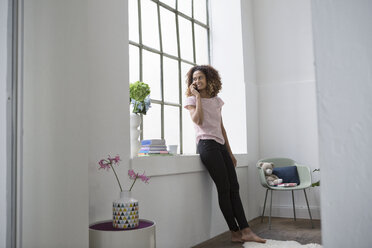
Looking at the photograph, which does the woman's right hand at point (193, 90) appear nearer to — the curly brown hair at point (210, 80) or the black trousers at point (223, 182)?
the curly brown hair at point (210, 80)

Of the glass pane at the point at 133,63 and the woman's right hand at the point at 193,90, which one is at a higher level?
the glass pane at the point at 133,63

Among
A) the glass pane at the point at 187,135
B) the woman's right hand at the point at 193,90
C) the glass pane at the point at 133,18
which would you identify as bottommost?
the glass pane at the point at 187,135

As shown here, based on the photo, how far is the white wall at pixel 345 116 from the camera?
0.44 m

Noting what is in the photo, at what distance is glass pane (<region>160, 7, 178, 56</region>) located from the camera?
396 centimetres

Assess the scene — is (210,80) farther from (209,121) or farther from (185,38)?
(185,38)

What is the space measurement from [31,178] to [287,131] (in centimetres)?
388

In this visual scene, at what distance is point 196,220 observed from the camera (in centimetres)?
345

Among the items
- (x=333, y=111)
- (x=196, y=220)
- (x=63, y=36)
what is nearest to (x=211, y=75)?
(x=196, y=220)

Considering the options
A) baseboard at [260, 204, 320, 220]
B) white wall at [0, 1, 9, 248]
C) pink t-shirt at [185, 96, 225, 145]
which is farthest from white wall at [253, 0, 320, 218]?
white wall at [0, 1, 9, 248]

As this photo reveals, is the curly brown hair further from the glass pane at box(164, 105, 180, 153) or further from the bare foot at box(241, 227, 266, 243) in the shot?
the bare foot at box(241, 227, 266, 243)

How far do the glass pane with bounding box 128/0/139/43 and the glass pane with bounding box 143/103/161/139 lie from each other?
69cm

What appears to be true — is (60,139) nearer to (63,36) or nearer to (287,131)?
(63,36)

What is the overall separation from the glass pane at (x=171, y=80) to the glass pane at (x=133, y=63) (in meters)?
0.50

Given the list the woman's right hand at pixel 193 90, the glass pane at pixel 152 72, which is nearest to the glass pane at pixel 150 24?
the glass pane at pixel 152 72
